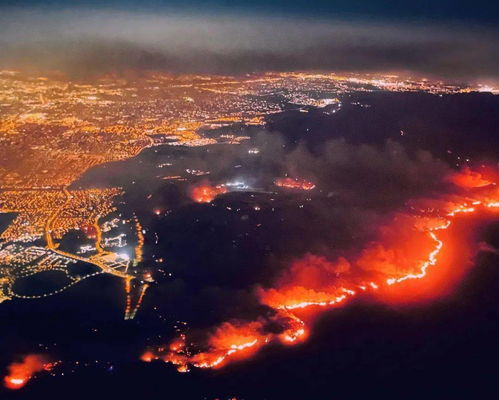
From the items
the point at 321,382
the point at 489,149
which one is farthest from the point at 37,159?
the point at 489,149

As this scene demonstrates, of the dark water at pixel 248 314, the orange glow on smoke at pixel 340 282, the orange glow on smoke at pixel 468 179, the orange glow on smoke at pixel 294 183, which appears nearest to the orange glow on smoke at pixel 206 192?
the dark water at pixel 248 314

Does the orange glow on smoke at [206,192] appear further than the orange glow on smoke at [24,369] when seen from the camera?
Yes

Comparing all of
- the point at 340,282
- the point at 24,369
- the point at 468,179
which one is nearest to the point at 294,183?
the point at 340,282

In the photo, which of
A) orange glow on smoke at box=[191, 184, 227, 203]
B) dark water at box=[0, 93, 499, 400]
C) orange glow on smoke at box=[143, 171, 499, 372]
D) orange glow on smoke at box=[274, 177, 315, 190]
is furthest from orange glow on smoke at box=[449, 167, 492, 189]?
orange glow on smoke at box=[191, 184, 227, 203]

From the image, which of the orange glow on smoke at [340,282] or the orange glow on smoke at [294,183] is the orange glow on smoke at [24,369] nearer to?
the orange glow on smoke at [340,282]

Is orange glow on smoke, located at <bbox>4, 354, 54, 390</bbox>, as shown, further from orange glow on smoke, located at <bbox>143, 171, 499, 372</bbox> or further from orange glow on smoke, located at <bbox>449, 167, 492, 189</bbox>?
orange glow on smoke, located at <bbox>449, 167, 492, 189</bbox>

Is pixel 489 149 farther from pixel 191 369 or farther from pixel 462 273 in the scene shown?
pixel 191 369

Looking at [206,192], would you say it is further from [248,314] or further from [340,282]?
[248,314]
